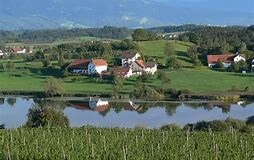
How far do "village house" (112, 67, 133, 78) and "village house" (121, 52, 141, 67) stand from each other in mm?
1565

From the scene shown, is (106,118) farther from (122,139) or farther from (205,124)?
(122,139)

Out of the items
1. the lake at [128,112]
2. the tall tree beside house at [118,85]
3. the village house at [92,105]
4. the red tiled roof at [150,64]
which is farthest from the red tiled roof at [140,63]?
the lake at [128,112]

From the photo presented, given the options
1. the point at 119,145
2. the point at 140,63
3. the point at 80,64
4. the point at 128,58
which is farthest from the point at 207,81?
the point at 119,145

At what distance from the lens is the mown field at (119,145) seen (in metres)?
18.9

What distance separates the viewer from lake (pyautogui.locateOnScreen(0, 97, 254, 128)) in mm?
36969

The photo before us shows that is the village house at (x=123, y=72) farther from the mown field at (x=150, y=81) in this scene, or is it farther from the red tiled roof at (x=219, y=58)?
the red tiled roof at (x=219, y=58)

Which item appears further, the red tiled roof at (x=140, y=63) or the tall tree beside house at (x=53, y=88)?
the red tiled roof at (x=140, y=63)

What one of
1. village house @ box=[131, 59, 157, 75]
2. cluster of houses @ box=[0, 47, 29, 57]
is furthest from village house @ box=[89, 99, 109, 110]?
cluster of houses @ box=[0, 47, 29, 57]

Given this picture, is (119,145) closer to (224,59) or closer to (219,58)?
(219,58)

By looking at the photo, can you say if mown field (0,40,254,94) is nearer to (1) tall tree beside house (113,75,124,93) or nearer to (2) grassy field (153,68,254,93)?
(2) grassy field (153,68,254,93)

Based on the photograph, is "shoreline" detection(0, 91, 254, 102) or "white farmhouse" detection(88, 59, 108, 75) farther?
"white farmhouse" detection(88, 59, 108, 75)

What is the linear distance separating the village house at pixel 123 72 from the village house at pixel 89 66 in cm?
151

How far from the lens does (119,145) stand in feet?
69.5

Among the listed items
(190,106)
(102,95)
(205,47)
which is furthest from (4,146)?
(205,47)
